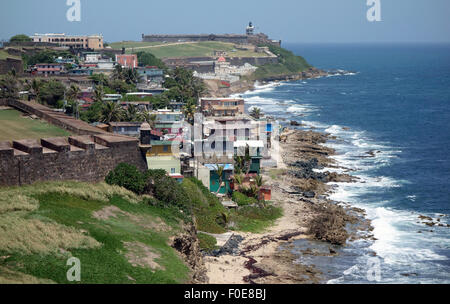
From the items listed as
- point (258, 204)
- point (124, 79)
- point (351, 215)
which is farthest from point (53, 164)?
point (124, 79)

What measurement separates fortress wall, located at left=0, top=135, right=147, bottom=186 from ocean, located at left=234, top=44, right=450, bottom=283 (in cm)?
1343

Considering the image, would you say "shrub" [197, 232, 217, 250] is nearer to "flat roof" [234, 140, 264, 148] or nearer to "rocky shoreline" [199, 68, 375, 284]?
"rocky shoreline" [199, 68, 375, 284]

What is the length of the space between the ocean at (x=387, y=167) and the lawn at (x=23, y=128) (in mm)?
20762

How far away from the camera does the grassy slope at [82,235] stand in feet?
89.6

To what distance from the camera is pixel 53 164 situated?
1480 inches

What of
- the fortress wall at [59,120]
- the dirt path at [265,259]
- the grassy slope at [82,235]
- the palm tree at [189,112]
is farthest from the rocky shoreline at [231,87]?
the grassy slope at [82,235]

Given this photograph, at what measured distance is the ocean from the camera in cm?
3969

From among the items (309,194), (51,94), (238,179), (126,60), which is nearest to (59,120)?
(238,179)

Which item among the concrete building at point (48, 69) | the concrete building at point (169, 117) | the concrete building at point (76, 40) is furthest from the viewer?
the concrete building at point (76, 40)

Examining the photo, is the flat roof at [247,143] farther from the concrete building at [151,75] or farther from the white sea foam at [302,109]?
the white sea foam at [302,109]

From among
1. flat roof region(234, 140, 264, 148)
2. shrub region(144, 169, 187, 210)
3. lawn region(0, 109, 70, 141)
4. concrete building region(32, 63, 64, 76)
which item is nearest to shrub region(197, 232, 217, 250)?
shrub region(144, 169, 187, 210)
